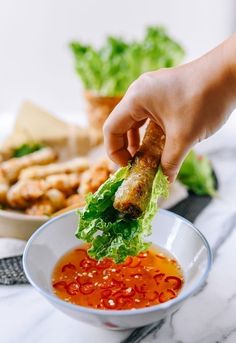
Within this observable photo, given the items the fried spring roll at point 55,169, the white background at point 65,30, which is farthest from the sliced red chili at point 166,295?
the white background at point 65,30

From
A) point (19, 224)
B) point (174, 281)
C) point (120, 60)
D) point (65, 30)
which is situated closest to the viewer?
point (174, 281)

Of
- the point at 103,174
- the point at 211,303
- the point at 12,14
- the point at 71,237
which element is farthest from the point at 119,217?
the point at 12,14

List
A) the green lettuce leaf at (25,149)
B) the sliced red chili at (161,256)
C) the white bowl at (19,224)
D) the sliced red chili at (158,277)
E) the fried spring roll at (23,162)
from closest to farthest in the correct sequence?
the sliced red chili at (158,277) < the sliced red chili at (161,256) < the white bowl at (19,224) < the fried spring roll at (23,162) < the green lettuce leaf at (25,149)

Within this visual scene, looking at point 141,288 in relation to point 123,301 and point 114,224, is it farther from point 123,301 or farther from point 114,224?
point 114,224

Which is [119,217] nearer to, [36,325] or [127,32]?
[36,325]

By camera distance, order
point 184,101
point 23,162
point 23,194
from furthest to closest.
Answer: point 23,162 < point 23,194 < point 184,101

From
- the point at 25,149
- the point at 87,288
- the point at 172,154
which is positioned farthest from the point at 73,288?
the point at 25,149

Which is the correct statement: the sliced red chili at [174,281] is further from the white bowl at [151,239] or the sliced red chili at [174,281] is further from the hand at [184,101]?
the hand at [184,101]
